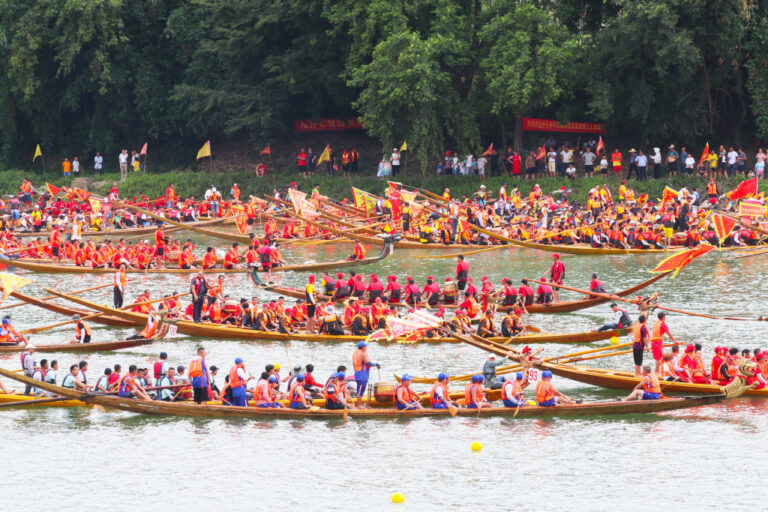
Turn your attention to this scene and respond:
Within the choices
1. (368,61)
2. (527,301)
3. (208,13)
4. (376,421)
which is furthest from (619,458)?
(208,13)

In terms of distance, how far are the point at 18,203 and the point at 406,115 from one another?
67.0ft

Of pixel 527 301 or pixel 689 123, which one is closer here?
pixel 527 301

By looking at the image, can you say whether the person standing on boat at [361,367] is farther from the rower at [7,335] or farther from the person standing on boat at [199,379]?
the rower at [7,335]

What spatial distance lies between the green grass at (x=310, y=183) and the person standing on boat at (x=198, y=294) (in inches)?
838

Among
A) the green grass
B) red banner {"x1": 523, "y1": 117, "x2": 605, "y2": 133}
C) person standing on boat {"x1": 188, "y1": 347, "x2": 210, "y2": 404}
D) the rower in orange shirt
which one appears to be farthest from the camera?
red banner {"x1": 523, "y1": 117, "x2": 605, "y2": 133}

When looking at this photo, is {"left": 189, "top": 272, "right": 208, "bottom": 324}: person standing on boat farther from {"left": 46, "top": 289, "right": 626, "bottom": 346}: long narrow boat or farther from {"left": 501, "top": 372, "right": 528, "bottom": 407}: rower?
{"left": 501, "top": 372, "right": 528, "bottom": 407}: rower

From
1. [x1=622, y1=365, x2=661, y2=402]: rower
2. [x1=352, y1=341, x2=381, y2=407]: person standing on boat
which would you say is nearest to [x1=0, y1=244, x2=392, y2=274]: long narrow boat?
[x1=352, y1=341, x2=381, y2=407]: person standing on boat

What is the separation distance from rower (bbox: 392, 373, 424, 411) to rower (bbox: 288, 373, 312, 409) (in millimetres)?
1779

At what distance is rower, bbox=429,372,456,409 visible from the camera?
21.0 meters

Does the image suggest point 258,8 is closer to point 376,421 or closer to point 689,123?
point 689,123

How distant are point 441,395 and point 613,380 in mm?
4008

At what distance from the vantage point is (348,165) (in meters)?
53.8

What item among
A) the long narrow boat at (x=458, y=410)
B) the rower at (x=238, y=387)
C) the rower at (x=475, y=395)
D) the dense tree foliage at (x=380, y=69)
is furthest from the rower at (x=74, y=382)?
the dense tree foliage at (x=380, y=69)

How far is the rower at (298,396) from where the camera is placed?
21.1 m
